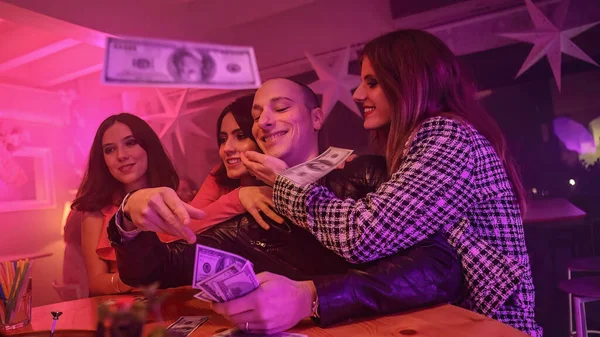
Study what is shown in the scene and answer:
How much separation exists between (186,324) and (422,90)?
2.93 feet

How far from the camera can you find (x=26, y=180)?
2869mm

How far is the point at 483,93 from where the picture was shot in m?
3.39

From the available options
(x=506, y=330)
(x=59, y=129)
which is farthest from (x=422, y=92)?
(x=59, y=129)

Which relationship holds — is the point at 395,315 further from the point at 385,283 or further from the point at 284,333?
the point at 284,333

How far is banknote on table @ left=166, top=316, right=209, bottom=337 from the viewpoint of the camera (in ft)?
3.43

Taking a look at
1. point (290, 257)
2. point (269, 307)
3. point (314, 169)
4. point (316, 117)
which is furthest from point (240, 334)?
point (316, 117)

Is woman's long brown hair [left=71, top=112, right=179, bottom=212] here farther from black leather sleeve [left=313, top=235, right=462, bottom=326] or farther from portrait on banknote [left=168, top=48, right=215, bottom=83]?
black leather sleeve [left=313, top=235, right=462, bottom=326]

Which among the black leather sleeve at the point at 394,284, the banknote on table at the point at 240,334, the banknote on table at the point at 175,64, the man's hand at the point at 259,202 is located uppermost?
the banknote on table at the point at 175,64

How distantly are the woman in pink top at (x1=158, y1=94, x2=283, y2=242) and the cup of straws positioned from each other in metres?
0.55

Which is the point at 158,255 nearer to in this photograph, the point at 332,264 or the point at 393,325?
the point at 332,264

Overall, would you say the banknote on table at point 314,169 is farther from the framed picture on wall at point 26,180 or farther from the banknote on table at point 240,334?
the framed picture on wall at point 26,180

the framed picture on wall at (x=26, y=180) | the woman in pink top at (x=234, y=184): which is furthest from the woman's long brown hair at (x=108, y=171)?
the framed picture on wall at (x=26, y=180)

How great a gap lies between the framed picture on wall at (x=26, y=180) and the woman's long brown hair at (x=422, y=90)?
2362mm

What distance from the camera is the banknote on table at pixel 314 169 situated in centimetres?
123
